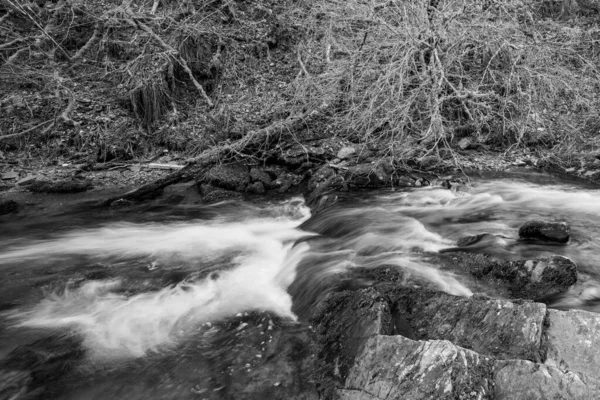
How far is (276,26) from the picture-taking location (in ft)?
36.2

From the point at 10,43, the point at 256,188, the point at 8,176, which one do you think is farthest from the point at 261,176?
the point at 10,43

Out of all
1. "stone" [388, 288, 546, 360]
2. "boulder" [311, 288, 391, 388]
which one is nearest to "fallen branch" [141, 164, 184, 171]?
"boulder" [311, 288, 391, 388]

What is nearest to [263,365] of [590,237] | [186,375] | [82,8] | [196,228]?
[186,375]

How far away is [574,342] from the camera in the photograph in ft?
9.15

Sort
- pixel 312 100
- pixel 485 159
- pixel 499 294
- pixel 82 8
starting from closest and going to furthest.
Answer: pixel 499 294, pixel 485 159, pixel 312 100, pixel 82 8

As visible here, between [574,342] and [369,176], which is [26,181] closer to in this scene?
[369,176]

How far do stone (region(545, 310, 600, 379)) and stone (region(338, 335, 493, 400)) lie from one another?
1.82ft

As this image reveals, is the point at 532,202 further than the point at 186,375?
Yes

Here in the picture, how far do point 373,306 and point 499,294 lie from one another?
1.25 metres

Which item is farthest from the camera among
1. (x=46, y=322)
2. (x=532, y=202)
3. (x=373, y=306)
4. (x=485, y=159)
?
(x=485, y=159)

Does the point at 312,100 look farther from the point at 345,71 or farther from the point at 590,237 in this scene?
the point at 590,237

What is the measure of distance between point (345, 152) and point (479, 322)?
201 inches

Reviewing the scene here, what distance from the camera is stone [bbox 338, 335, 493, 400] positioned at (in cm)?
248

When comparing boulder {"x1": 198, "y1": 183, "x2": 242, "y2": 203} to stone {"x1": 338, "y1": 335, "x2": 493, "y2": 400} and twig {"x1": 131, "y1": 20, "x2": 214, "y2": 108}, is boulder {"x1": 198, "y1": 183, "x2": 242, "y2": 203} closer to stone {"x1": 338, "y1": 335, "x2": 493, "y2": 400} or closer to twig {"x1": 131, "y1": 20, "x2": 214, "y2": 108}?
→ twig {"x1": 131, "y1": 20, "x2": 214, "y2": 108}
